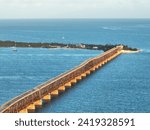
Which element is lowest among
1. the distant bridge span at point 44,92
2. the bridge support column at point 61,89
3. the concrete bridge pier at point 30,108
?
the concrete bridge pier at point 30,108

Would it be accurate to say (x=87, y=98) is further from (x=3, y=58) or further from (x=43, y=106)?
(x=3, y=58)

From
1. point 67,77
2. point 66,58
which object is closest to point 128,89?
point 67,77

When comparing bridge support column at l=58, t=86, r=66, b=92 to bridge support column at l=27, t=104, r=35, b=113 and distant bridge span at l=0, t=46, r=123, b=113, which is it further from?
bridge support column at l=27, t=104, r=35, b=113

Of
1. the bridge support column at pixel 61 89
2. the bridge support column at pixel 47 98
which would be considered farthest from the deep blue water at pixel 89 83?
the bridge support column at pixel 61 89

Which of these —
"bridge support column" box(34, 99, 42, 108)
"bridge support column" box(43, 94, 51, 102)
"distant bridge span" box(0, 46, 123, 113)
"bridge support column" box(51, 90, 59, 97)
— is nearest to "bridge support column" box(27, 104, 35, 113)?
"distant bridge span" box(0, 46, 123, 113)

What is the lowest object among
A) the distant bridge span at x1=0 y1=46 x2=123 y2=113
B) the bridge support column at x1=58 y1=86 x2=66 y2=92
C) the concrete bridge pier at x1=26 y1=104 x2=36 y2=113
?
the concrete bridge pier at x1=26 y1=104 x2=36 y2=113

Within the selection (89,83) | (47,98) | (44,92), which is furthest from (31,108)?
(89,83)

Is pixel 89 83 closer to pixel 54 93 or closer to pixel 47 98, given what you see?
pixel 54 93

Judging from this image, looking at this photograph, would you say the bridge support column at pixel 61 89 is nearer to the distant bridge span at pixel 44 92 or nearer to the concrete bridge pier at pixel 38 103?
the distant bridge span at pixel 44 92
